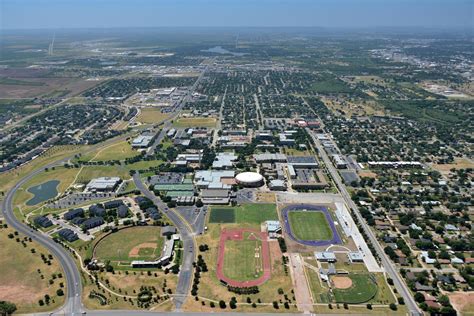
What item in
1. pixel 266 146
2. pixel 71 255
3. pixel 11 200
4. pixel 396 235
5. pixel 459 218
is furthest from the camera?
pixel 266 146

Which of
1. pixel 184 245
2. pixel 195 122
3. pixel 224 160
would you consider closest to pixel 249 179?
pixel 224 160

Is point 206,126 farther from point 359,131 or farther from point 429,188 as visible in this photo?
point 429,188

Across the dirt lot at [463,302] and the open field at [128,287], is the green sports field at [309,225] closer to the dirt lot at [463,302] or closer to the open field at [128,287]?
the dirt lot at [463,302]

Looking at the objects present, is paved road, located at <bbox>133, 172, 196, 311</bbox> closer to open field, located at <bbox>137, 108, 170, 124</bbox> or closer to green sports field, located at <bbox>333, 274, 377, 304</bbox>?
green sports field, located at <bbox>333, 274, 377, 304</bbox>

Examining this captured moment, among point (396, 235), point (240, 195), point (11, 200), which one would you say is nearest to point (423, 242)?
point (396, 235)

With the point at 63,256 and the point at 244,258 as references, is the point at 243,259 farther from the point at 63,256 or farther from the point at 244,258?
the point at 63,256
